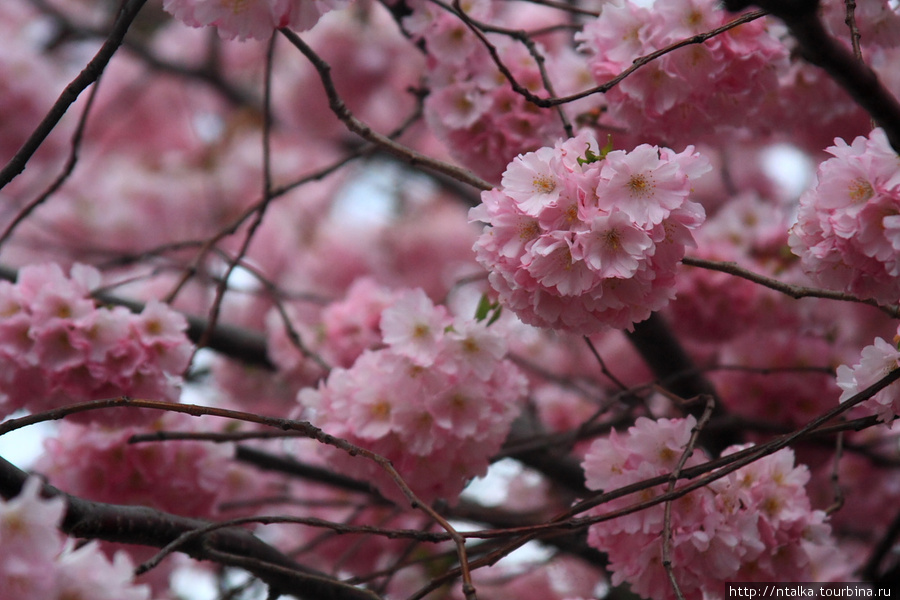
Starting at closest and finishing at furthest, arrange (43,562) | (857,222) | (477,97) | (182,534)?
(43,562) < (857,222) < (182,534) < (477,97)

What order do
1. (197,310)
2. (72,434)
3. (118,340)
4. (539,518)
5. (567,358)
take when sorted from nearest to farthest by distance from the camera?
(118,340) → (72,434) → (539,518) → (567,358) → (197,310)

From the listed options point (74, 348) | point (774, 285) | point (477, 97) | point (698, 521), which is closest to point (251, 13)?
point (477, 97)

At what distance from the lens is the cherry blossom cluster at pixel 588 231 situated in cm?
77

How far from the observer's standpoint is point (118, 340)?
43.1 inches

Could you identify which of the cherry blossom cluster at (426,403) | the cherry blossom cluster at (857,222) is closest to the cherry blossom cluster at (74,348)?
the cherry blossom cluster at (426,403)

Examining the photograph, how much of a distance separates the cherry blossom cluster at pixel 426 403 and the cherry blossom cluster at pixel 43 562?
1.44 ft

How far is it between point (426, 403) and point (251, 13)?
1.66ft

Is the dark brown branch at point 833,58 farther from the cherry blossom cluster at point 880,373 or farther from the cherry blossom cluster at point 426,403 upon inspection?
the cherry blossom cluster at point 426,403

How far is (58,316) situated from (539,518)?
3.01 ft

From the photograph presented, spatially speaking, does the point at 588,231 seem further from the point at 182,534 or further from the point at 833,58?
the point at 182,534

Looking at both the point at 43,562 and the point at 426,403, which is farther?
the point at 426,403

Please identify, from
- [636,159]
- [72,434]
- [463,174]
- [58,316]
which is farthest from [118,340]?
[636,159]

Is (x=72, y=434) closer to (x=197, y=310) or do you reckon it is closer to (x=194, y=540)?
(x=194, y=540)

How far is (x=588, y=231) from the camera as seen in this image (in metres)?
0.77
